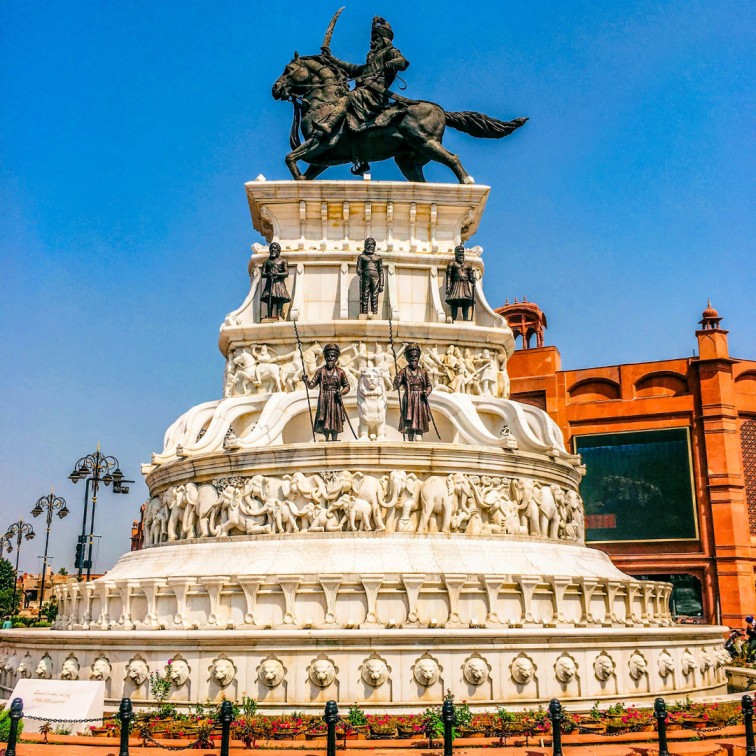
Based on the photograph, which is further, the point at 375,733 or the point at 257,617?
the point at 257,617

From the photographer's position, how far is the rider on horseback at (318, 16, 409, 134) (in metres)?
30.5

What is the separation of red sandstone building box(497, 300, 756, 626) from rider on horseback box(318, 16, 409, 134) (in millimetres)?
22338

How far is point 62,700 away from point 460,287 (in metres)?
17.1

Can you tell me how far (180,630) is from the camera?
18.2 m

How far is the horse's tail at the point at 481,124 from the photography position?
105ft

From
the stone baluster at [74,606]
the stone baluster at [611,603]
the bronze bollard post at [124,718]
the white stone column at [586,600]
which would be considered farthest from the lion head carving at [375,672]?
the stone baluster at [74,606]

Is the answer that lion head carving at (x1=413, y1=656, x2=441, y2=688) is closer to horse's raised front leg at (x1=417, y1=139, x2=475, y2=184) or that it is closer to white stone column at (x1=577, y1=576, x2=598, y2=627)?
white stone column at (x1=577, y1=576, x2=598, y2=627)

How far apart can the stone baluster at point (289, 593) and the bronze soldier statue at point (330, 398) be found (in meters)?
5.34

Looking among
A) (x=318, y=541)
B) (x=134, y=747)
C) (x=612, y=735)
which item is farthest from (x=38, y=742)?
(x=612, y=735)

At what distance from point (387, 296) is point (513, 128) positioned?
29.7ft

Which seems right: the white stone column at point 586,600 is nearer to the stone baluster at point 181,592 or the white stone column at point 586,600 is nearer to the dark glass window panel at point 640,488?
the stone baluster at point 181,592

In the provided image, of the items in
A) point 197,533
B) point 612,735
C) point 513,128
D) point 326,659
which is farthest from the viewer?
point 513,128

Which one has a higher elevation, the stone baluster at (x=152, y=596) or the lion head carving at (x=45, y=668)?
the stone baluster at (x=152, y=596)

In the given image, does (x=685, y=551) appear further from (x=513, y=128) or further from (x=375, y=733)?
(x=375, y=733)
